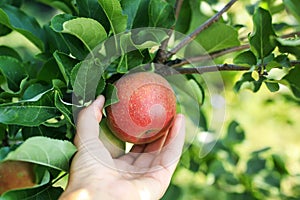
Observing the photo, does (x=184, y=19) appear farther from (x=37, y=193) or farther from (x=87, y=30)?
(x=37, y=193)

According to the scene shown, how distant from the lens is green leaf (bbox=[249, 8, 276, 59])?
941 mm

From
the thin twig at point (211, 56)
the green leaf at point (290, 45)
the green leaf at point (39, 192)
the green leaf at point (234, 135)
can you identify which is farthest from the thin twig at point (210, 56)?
the green leaf at point (234, 135)

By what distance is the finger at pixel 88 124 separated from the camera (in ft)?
2.81

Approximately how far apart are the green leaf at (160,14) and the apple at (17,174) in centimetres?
38

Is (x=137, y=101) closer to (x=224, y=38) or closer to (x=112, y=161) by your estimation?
(x=112, y=161)

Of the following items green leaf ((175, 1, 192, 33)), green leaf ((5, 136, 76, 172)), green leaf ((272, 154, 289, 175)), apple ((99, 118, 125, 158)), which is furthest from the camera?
green leaf ((272, 154, 289, 175))

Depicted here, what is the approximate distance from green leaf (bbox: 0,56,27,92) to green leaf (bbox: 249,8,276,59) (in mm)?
447

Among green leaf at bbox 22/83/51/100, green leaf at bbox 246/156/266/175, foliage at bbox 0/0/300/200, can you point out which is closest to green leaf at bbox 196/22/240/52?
foliage at bbox 0/0/300/200

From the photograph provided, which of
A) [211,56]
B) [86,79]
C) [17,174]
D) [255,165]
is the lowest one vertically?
[255,165]

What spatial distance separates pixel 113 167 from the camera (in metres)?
0.88

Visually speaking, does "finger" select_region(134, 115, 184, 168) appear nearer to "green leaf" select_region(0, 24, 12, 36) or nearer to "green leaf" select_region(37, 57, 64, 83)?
"green leaf" select_region(37, 57, 64, 83)

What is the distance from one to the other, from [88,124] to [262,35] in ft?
1.17

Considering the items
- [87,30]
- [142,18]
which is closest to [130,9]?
[142,18]

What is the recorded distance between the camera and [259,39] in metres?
0.94
